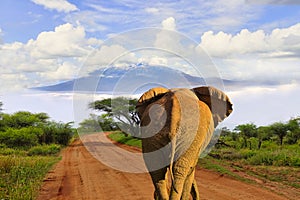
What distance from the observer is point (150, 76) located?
5824mm

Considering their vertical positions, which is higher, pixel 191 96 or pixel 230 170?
pixel 191 96

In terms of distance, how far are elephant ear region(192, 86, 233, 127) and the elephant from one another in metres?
0.17

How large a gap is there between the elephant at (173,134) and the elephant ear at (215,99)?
6.8 inches

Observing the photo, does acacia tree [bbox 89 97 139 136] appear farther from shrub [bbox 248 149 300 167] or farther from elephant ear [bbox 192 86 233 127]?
shrub [bbox 248 149 300 167]

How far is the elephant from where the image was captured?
4.25 metres

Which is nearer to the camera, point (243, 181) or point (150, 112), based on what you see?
point (150, 112)

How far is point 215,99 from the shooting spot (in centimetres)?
513

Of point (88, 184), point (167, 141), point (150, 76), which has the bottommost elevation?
point (88, 184)

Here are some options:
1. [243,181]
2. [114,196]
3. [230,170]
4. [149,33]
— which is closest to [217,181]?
[243,181]

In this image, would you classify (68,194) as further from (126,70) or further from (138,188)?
(126,70)

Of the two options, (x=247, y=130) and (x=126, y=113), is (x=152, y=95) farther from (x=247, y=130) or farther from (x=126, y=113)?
(x=247, y=130)

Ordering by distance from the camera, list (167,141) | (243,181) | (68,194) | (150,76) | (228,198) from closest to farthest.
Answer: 1. (167,141)
2. (150,76)
3. (228,198)
4. (68,194)
5. (243,181)

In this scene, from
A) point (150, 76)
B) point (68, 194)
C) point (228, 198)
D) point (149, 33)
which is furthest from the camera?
point (68, 194)

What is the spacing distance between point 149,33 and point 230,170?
8.05m
